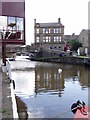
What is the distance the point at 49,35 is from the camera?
3243 inches

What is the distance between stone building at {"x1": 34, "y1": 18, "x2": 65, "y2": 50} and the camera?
81438mm

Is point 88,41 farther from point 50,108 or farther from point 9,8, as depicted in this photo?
point 50,108

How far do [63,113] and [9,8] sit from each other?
507 inches

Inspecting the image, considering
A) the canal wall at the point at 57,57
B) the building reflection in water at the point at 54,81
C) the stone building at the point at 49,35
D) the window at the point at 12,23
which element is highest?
the stone building at the point at 49,35

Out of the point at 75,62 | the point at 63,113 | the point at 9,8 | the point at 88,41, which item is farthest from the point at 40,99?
the point at 88,41

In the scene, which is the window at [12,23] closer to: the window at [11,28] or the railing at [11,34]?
the window at [11,28]

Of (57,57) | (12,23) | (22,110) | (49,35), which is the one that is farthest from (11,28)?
(49,35)

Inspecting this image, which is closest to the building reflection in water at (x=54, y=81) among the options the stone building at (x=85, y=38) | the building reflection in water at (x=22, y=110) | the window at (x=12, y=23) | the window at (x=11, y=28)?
the building reflection in water at (x=22, y=110)

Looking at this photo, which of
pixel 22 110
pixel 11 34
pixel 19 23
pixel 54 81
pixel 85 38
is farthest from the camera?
pixel 85 38

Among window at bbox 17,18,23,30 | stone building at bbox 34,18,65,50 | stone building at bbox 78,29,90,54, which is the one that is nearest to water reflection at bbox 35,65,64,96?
window at bbox 17,18,23,30

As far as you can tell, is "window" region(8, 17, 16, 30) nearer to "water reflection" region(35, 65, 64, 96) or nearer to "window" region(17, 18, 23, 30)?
"window" region(17, 18, 23, 30)

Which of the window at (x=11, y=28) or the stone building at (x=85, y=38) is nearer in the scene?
the window at (x=11, y=28)

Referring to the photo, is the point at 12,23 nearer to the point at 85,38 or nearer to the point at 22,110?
the point at 22,110

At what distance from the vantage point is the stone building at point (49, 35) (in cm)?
8144
